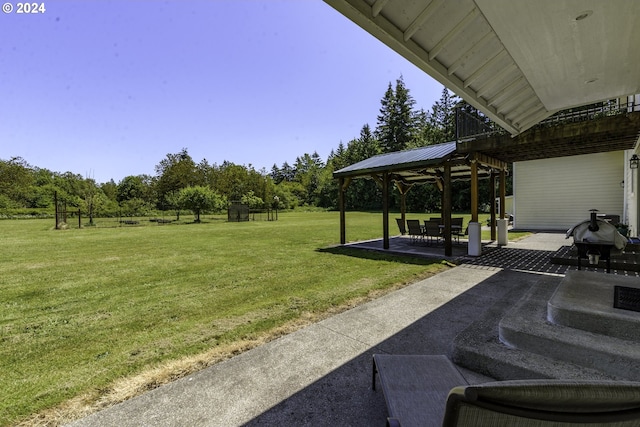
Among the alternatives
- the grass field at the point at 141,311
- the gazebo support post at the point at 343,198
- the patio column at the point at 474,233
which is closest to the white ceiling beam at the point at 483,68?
the grass field at the point at 141,311

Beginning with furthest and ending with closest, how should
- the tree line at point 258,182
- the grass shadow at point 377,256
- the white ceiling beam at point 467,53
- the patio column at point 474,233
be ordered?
the tree line at point 258,182, the patio column at point 474,233, the grass shadow at point 377,256, the white ceiling beam at point 467,53

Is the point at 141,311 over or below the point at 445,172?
below

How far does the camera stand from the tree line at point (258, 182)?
127 feet

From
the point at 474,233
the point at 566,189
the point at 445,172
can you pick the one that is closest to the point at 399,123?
the point at 566,189

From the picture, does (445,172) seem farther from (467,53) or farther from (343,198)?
(467,53)

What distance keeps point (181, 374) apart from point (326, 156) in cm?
8105

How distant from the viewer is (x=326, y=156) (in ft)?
268

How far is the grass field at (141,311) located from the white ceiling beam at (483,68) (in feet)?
12.8

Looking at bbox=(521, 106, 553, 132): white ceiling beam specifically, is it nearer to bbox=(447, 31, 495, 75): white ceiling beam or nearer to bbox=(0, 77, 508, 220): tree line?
bbox=(447, 31, 495, 75): white ceiling beam

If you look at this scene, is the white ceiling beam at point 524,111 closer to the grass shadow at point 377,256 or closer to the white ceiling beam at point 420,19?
the white ceiling beam at point 420,19

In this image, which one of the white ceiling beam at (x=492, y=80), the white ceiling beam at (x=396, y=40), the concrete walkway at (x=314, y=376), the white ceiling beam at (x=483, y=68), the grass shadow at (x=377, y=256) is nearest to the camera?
the concrete walkway at (x=314, y=376)

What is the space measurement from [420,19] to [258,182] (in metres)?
44.3

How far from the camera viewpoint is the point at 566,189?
14.2 metres

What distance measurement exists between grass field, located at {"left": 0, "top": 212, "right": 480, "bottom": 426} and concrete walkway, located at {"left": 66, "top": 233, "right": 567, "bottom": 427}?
300 mm
